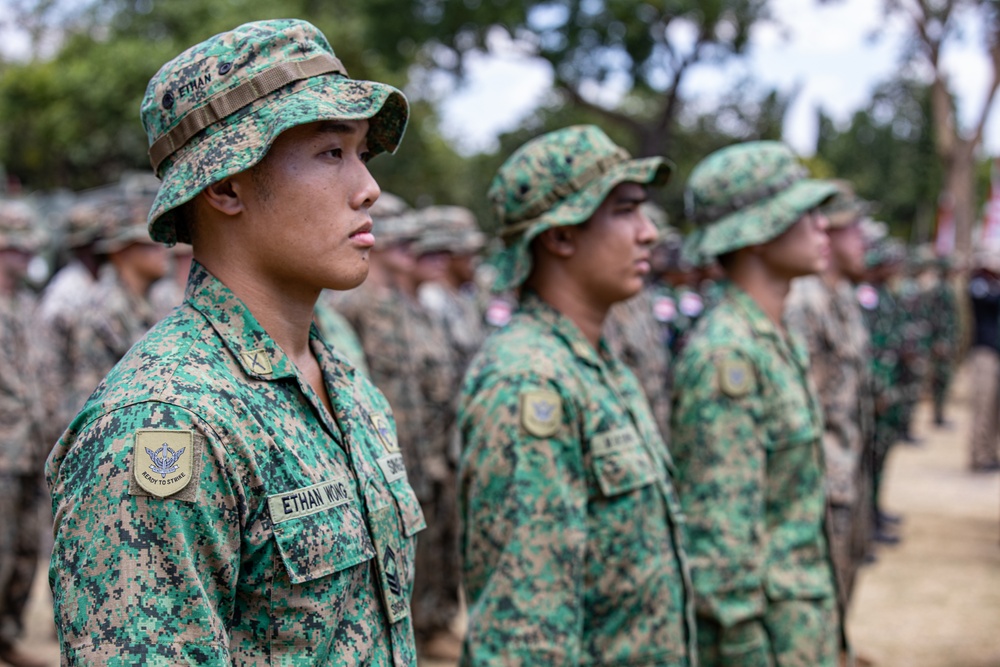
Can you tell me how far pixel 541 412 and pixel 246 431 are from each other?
1.17 m

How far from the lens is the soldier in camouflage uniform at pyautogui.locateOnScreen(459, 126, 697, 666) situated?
2578 mm

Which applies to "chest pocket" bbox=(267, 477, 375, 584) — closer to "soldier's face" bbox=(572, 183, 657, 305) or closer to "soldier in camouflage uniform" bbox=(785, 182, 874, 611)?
"soldier's face" bbox=(572, 183, 657, 305)

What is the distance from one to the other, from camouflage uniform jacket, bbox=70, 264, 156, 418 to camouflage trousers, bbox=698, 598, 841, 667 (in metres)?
4.00

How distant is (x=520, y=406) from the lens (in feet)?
8.81

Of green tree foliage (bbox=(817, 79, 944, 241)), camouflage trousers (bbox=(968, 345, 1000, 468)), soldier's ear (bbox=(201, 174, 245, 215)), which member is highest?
green tree foliage (bbox=(817, 79, 944, 241))

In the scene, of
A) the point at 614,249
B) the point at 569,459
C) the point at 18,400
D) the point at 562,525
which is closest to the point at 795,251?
the point at 614,249

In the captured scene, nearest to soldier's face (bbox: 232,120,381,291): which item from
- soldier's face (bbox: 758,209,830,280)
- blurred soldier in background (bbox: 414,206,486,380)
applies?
soldier's face (bbox: 758,209,830,280)

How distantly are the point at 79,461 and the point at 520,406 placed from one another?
4.44ft

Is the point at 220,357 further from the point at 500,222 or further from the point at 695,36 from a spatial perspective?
the point at 695,36

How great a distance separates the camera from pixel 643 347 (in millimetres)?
7004

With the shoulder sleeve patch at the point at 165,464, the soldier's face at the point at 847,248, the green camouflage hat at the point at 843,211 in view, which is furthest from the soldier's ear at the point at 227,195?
the soldier's face at the point at 847,248

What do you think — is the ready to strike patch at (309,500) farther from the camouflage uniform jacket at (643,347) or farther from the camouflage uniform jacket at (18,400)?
the camouflage uniform jacket at (643,347)

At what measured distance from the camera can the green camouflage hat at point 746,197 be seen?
396cm

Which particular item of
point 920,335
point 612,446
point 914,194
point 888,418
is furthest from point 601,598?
point 914,194
